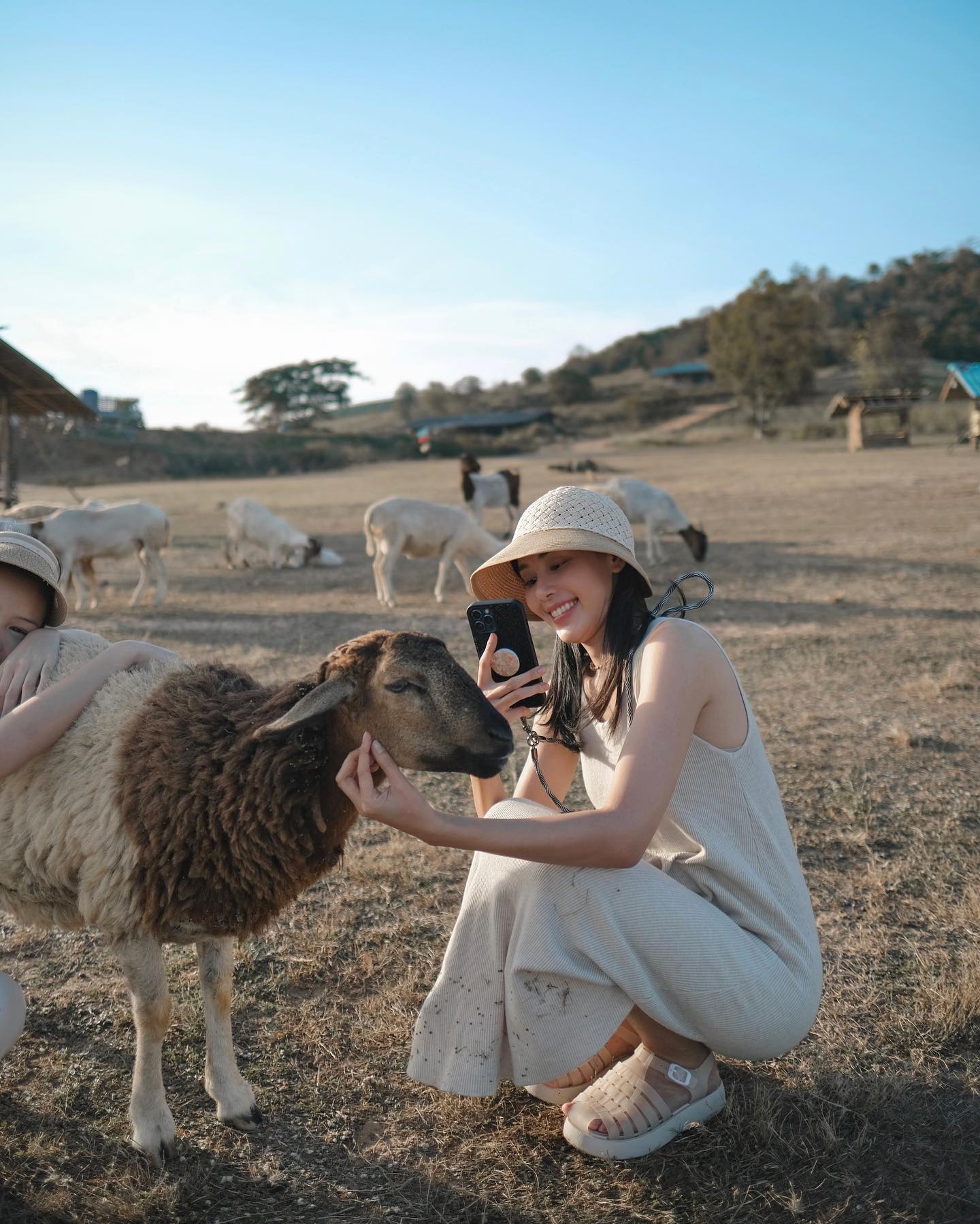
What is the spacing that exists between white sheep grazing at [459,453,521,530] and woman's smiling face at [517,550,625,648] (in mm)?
17321

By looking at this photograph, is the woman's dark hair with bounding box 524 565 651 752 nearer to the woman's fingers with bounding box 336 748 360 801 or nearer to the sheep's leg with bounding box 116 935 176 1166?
the woman's fingers with bounding box 336 748 360 801

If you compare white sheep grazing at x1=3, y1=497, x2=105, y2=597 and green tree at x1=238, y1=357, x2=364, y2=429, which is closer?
white sheep grazing at x1=3, y1=497, x2=105, y2=597

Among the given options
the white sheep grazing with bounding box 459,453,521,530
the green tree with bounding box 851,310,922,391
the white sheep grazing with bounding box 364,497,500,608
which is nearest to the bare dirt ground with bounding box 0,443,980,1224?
the white sheep grazing with bounding box 364,497,500,608

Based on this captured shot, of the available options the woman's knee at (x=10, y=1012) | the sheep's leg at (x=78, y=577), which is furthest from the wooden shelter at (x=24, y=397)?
the woman's knee at (x=10, y=1012)

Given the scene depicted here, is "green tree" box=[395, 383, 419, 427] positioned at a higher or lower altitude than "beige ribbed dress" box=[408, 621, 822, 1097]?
higher

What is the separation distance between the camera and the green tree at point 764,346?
65125 mm

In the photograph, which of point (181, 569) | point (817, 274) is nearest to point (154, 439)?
point (181, 569)

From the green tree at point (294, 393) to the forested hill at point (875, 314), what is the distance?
29.3 meters

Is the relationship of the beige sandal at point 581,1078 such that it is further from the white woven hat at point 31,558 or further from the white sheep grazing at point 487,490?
the white sheep grazing at point 487,490

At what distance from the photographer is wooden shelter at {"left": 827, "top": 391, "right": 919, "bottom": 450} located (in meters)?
43.5

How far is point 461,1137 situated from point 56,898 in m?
1.52

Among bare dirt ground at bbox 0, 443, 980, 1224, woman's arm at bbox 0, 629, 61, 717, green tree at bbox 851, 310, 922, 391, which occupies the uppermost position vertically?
green tree at bbox 851, 310, 922, 391

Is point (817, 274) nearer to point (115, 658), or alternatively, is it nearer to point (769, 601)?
point (769, 601)

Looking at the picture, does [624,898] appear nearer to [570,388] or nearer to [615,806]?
[615,806]
